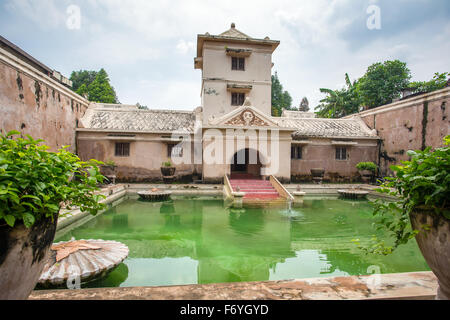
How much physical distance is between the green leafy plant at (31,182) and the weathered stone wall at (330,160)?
1398 cm

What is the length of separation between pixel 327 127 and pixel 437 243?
1568 cm

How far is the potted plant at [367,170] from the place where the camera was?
43.7ft

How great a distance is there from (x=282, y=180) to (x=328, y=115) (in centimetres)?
1528

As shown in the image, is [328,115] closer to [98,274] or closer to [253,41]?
[253,41]

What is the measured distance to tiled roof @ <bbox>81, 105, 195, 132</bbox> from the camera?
46.0ft

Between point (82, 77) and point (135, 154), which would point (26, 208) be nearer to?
point (135, 154)

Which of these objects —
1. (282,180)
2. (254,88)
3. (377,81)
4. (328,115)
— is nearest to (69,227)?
(282,180)

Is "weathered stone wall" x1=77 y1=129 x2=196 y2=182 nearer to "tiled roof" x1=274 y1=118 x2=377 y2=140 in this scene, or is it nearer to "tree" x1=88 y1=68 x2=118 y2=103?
"tiled roof" x1=274 y1=118 x2=377 y2=140

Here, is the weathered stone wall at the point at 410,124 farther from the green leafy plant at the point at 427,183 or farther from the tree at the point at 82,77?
the tree at the point at 82,77

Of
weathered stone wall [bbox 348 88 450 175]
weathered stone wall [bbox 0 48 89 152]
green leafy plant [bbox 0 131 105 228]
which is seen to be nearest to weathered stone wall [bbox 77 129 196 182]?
weathered stone wall [bbox 0 48 89 152]

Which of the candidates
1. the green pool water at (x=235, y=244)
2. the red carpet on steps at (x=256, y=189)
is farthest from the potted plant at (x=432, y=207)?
the red carpet on steps at (x=256, y=189)

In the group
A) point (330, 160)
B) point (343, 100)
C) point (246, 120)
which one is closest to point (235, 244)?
point (246, 120)
